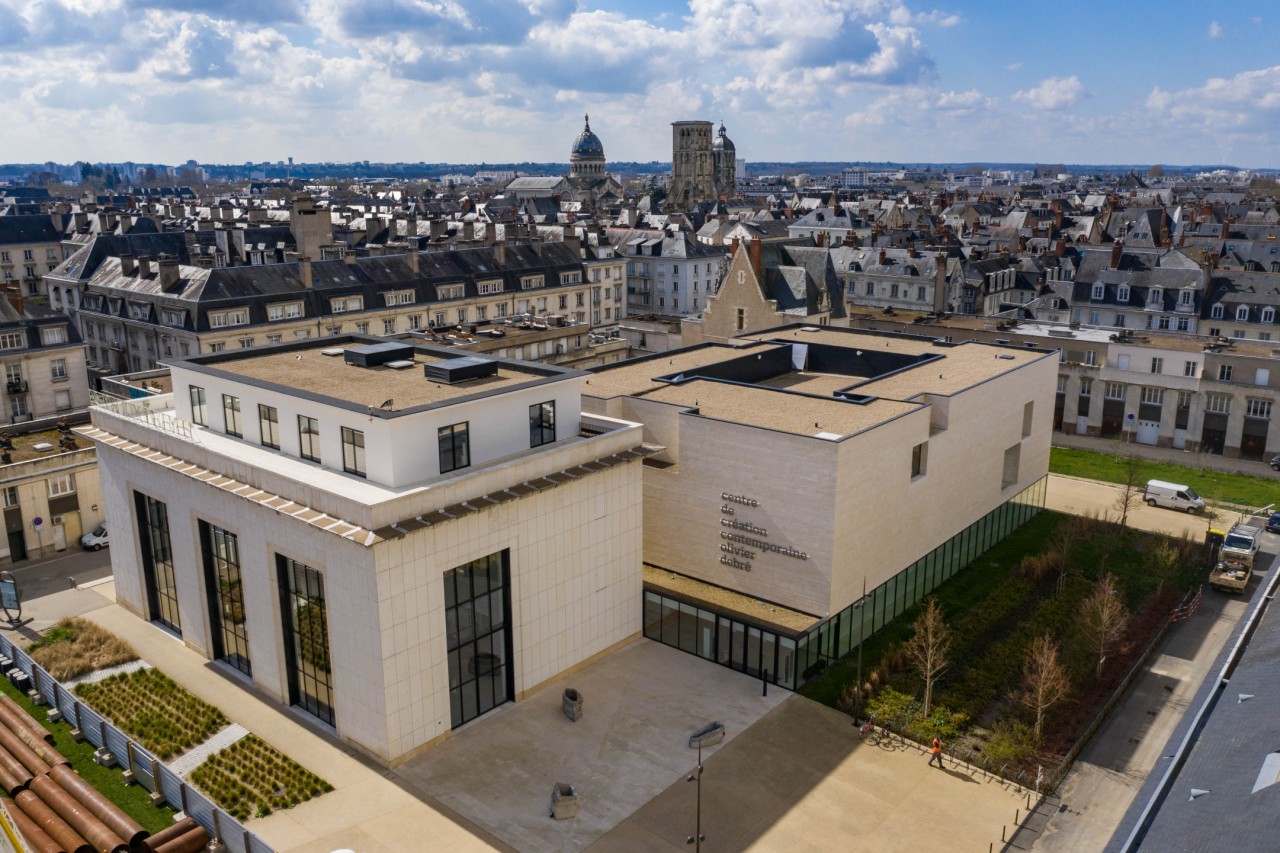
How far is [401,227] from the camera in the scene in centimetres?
11519

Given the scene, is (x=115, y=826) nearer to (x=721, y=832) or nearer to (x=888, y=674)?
(x=721, y=832)

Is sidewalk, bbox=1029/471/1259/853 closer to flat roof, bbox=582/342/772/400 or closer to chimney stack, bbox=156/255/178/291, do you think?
flat roof, bbox=582/342/772/400

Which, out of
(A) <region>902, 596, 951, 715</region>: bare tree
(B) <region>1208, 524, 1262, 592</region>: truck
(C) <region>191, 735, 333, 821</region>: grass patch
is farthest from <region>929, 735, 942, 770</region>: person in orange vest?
(B) <region>1208, 524, 1262, 592</region>: truck

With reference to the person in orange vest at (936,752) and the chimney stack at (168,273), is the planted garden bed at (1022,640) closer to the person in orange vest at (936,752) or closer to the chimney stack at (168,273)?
the person in orange vest at (936,752)

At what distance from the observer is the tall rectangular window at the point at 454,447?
3591 cm

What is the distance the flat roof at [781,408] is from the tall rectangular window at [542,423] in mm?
6484

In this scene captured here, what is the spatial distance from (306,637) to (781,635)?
17792 mm

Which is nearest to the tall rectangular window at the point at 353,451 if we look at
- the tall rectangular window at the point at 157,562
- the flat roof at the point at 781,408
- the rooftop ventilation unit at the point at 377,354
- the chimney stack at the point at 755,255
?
the rooftop ventilation unit at the point at 377,354

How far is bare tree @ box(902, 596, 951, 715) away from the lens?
120 ft

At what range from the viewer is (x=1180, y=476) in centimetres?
6631

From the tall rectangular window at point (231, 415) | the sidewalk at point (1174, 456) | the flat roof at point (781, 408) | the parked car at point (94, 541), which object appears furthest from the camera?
the sidewalk at point (1174, 456)

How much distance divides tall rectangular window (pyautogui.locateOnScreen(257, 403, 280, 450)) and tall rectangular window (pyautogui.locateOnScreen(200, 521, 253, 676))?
386cm

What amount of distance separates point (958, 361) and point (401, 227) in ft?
257

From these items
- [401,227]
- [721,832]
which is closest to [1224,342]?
[721,832]
